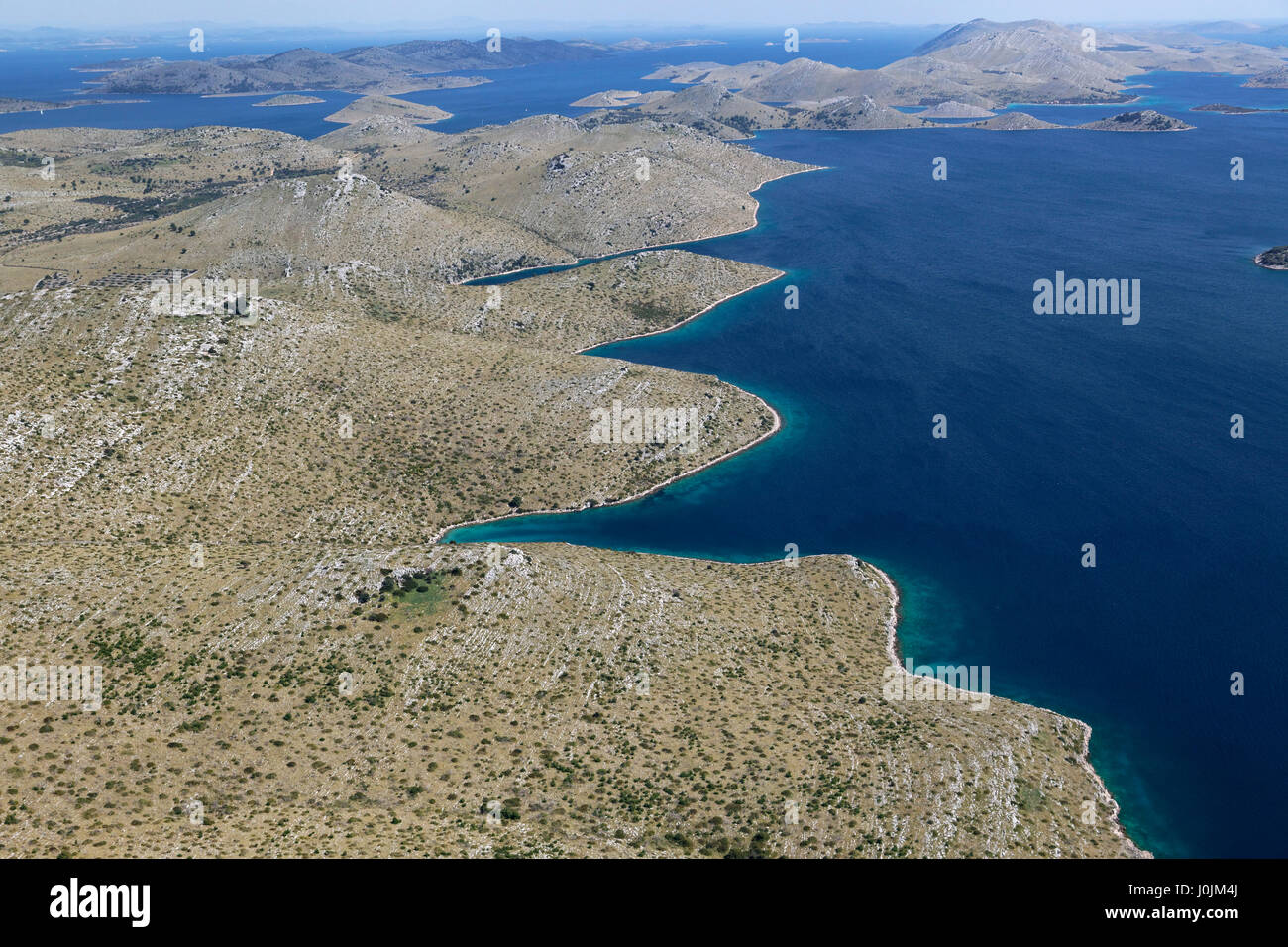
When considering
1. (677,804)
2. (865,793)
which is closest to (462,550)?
(677,804)

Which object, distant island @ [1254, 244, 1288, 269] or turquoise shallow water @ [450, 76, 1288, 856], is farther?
distant island @ [1254, 244, 1288, 269]

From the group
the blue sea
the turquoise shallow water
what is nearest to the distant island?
the blue sea

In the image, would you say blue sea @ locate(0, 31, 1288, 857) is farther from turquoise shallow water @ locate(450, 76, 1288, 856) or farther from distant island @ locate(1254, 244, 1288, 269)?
distant island @ locate(1254, 244, 1288, 269)

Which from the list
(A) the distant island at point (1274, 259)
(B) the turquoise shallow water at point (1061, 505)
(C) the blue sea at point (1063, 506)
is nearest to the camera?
(C) the blue sea at point (1063, 506)

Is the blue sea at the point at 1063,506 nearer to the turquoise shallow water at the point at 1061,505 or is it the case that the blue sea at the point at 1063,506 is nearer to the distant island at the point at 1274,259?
the turquoise shallow water at the point at 1061,505

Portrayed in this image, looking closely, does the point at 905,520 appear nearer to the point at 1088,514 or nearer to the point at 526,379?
the point at 1088,514

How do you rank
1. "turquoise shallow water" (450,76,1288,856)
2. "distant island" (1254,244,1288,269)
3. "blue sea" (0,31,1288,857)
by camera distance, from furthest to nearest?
"distant island" (1254,244,1288,269) < "turquoise shallow water" (450,76,1288,856) < "blue sea" (0,31,1288,857)

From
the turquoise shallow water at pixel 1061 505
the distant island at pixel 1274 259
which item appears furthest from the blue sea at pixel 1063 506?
the distant island at pixel 1274 259

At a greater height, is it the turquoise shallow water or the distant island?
the distant island

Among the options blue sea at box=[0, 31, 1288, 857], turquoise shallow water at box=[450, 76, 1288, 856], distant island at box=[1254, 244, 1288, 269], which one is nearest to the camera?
blue sea at box=[0, 31, 1288, 857]

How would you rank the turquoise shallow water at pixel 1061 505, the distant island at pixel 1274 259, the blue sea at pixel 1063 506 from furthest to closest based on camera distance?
1. the distant island at pixel 1274 259
2. the turquoise shallow water at pixel 1061 505
3. the blue sea at pixel 1063 506
